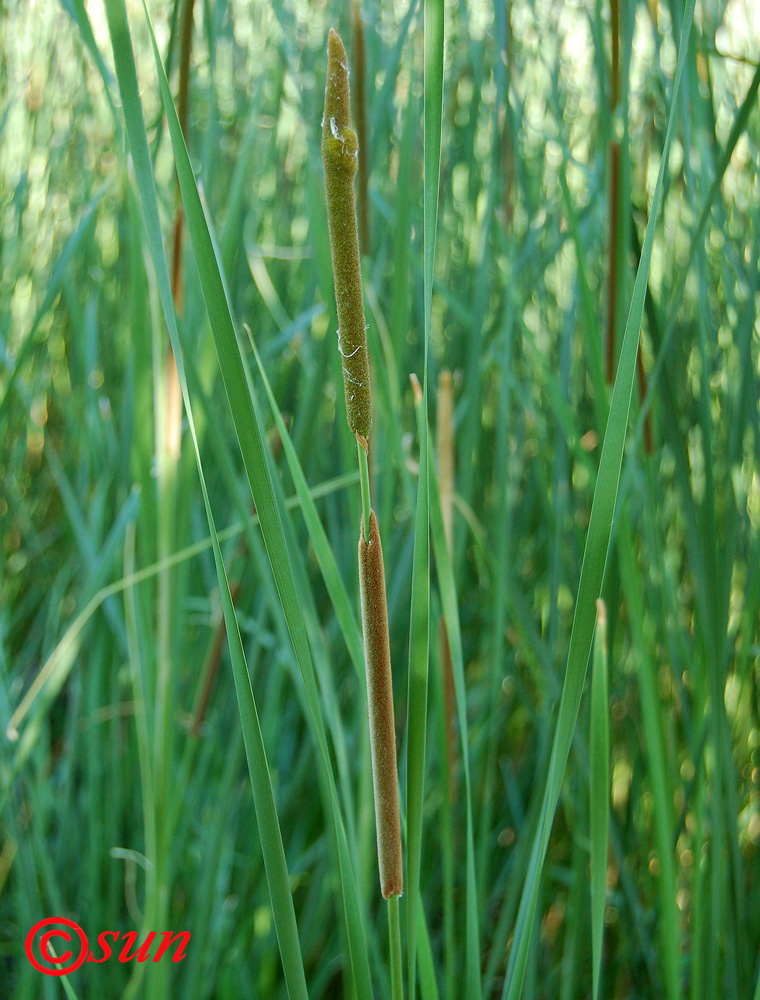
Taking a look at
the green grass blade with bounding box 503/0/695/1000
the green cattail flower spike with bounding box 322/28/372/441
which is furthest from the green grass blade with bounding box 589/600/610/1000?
the green cattail flower spike with bounding box 322/28/372/441

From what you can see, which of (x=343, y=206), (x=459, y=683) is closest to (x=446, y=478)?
(x=459, y=683)

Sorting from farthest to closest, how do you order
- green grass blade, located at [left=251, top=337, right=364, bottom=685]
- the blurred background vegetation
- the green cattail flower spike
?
the blurred background vegetation < green grass blade, located at [left=251, top=337, right=364, bottom=685] < the green cattail flower spike

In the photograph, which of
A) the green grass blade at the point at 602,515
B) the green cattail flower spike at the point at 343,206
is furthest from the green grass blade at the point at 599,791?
the green cattail flower spike at the point at 343,206

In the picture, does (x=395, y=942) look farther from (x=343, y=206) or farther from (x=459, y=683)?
(x=343, y=206)

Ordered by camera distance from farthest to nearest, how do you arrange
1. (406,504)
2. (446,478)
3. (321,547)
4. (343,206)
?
(406,504) → (446,478) → (321,547) → (343,206)

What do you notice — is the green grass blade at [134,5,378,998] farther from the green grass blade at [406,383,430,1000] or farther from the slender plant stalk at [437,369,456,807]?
the slender plant stalk at [437,369,456,807]

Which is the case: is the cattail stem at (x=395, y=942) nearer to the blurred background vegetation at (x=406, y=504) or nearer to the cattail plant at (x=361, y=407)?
the cattail plant at (x=361, y=407)
